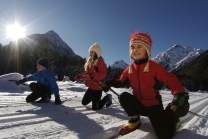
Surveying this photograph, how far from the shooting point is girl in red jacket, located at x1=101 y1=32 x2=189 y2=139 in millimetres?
2160

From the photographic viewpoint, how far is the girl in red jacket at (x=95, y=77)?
4.46m

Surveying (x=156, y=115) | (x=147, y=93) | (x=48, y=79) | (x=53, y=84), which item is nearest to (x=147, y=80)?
(x=147, y=93)

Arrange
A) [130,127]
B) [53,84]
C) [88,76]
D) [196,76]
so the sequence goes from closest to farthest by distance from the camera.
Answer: [130,127], [88,76], [53,84], [196,76]

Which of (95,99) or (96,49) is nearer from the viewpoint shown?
(95,99)

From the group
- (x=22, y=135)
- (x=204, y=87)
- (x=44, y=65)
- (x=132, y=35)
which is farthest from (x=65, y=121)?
(x=204, y=87)

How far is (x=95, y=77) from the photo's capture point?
4512 mm

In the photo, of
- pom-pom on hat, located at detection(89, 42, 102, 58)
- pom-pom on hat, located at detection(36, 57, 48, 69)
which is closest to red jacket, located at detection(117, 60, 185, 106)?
pom-pom on hat, located at detection(89, 42, 102, 58)

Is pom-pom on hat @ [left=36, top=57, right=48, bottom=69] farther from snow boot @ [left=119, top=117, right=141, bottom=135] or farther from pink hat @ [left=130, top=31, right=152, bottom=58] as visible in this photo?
snow boot @ [left=119, top=117, right=141, bottom=135]

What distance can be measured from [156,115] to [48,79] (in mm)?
3210

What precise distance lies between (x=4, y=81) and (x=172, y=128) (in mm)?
8136

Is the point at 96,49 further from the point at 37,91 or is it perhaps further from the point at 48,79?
the point at 37,91

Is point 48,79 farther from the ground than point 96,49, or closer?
closer

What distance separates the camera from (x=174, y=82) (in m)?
2.23

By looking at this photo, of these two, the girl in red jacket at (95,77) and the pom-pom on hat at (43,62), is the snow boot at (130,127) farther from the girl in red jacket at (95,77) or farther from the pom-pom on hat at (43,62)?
the pom-pom on hat at (43,62)
